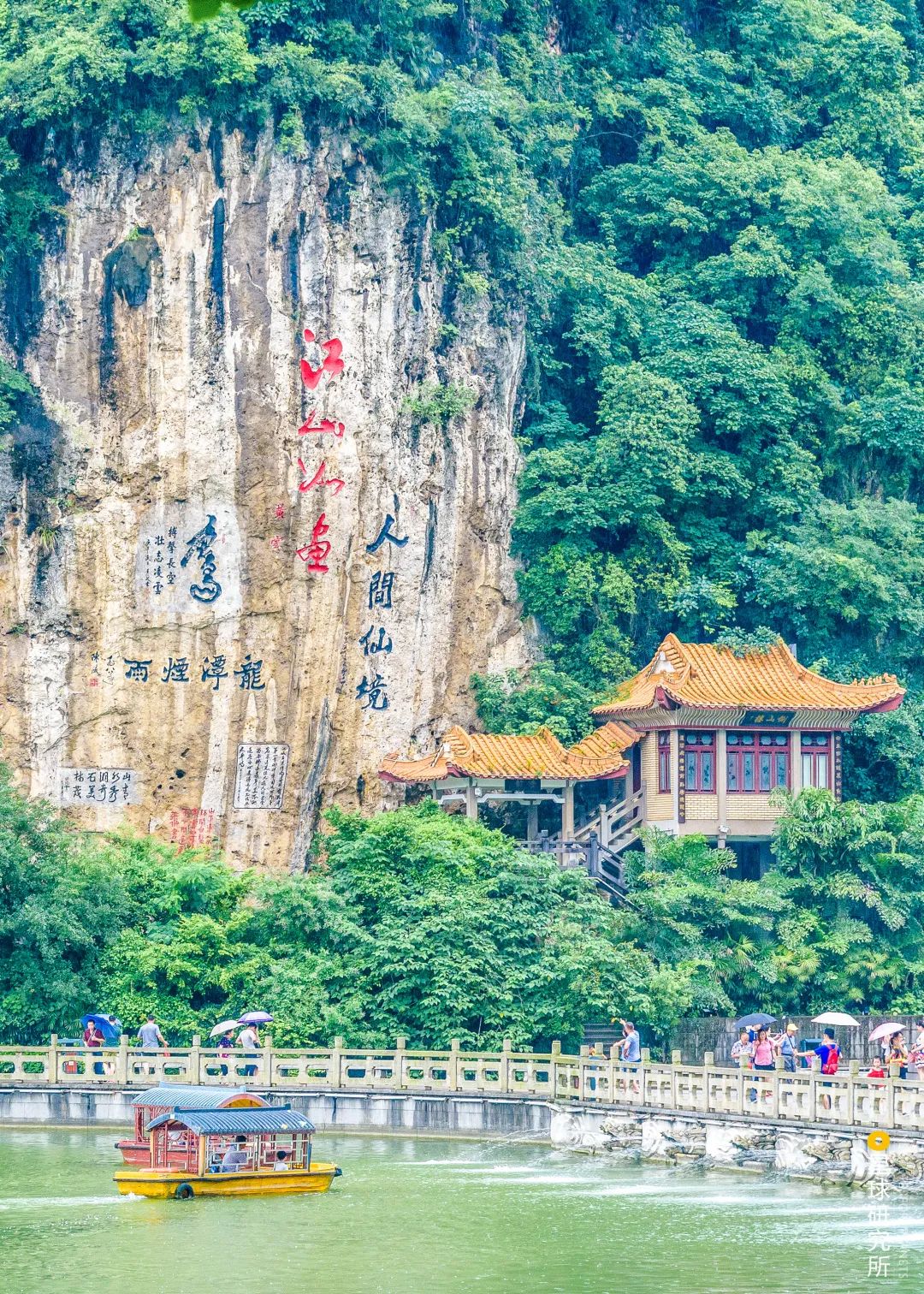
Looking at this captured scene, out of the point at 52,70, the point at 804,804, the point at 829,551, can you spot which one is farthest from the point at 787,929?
the point at 52,70

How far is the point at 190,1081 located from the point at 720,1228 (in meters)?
7.44

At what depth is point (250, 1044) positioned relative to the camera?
23.3 m

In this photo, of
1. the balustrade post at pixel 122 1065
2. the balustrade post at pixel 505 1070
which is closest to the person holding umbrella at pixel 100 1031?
the balustrade post at pixel 122 1065

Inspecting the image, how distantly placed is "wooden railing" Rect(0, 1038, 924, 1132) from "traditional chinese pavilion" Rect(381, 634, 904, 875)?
408cm

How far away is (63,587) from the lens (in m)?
27.2

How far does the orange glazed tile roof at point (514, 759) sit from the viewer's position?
26703mm

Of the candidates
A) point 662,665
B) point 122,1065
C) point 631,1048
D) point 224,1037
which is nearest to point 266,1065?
point 224,1037

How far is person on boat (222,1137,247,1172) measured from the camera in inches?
727

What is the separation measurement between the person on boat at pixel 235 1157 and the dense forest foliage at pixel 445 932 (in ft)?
16.6

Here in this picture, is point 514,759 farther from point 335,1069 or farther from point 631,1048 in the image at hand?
point 631,1048

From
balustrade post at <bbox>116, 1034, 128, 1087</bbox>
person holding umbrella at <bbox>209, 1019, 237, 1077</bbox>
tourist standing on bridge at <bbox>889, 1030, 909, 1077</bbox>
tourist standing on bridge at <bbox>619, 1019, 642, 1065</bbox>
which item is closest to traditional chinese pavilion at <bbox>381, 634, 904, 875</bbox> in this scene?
person holding umbrella at <bbox>209, 1019, 237, 1077</bbox>

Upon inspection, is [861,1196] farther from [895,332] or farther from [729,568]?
[895,332]

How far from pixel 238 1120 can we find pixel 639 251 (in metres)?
17.1

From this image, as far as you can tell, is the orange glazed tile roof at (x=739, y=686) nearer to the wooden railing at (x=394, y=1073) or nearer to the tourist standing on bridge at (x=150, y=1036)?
the wooden railing at (x=394, y=1073)
